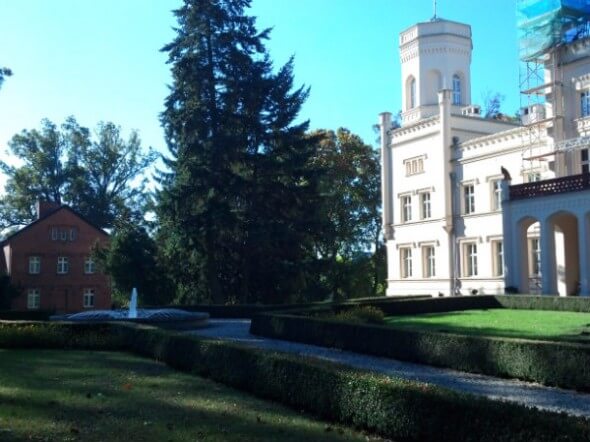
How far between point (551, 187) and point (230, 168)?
18102mm

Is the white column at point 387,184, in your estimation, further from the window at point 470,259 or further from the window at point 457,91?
the window at point 470,259

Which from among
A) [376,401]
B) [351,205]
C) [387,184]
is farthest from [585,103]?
[376,401]

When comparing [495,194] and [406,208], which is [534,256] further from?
[406,208]

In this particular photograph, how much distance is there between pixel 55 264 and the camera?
54.7 m

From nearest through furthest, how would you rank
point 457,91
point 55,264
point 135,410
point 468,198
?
point 135,410 < point 468,198 < point 457,91 < point 55,264

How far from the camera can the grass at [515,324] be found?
1698 cm

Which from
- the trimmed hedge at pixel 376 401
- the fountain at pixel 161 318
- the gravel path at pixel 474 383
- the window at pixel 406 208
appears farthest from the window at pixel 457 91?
the trimmed hedge at pixel 376 401

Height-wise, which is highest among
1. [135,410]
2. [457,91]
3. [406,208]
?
[457,91]

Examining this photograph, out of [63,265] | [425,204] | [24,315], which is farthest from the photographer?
[63,265]

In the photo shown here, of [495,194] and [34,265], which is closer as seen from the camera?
[495,194]

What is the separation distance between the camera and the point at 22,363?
43.8 feet

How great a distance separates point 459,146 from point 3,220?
47767 millimetres

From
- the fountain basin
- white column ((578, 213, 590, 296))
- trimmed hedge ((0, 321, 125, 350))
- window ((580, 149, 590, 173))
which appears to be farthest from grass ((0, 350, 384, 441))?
window ((580, 149, 590, 173))

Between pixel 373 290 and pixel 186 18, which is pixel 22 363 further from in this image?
pixel 373 290
